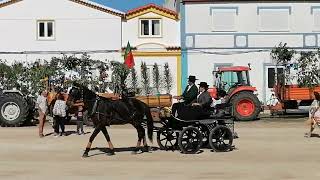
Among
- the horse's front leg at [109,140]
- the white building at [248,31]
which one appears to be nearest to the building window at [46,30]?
the white building at [248,31]

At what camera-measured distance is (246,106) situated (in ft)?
88.0

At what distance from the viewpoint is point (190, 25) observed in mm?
34875

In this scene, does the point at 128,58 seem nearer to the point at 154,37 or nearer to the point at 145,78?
the point at 145,78

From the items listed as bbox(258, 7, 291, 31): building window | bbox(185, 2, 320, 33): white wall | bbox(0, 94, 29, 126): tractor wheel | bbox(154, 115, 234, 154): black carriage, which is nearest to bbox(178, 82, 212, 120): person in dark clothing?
bbox(154, 115, 234, 154): black carriage

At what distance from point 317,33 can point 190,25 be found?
23.6 ft

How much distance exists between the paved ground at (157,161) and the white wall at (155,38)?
16.4m

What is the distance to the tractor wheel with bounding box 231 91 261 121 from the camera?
26.6 metres

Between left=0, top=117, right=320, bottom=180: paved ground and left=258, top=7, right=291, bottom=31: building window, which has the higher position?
left=258, top=7, right=291, bottom=31: building window

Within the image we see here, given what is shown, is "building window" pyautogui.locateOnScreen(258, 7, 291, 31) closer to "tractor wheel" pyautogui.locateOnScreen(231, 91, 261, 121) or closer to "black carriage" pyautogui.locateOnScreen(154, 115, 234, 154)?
"tractor wheel" pyautogui.locateOnScreen(231, 91, 261, 121)

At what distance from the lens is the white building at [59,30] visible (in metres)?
35.4

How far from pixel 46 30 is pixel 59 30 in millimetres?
753

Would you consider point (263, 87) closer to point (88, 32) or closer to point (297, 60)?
point (297, 60)

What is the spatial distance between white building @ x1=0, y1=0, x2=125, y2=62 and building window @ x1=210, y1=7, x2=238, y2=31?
5272 mm

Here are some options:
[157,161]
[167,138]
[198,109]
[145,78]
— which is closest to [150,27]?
[145,78]
